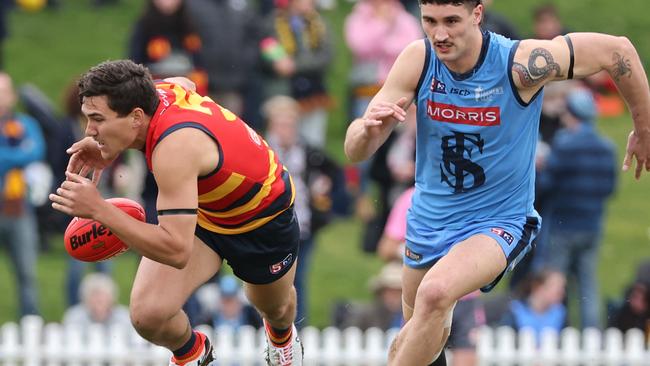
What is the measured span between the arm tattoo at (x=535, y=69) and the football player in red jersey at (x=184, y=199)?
4.76 feet

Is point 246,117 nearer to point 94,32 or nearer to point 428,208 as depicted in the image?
point 94,32

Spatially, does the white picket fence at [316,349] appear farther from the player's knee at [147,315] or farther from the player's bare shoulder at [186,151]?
the player's bare shoulder at [186,151]

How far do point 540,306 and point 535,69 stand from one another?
494 cm

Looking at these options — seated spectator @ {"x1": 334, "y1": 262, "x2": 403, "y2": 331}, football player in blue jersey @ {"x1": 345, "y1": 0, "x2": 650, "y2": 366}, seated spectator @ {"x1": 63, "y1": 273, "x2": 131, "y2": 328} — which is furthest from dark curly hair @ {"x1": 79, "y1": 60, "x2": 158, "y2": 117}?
seated spectator @ {"x1": 63, "y1": 273, "x2": 131, "y2": 328}

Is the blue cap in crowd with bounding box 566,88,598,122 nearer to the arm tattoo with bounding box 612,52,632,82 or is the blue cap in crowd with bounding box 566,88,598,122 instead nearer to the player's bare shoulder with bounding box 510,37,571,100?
the arm tattoo with bounding box 612,52,632,82

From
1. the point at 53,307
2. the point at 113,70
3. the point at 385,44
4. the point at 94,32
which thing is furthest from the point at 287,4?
the point at 113,70

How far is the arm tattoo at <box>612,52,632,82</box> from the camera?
8423 millimetres

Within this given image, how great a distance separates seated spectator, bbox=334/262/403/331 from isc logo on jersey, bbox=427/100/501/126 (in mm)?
3781

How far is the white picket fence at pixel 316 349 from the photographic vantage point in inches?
483

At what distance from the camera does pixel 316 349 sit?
12281 millimetres

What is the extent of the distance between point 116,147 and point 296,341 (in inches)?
87.0

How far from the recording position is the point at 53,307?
48.9 ft

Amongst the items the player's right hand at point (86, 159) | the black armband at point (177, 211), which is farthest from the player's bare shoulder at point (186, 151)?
the player's right hand at point (86, 159)

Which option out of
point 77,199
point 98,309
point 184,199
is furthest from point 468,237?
point 98,309
